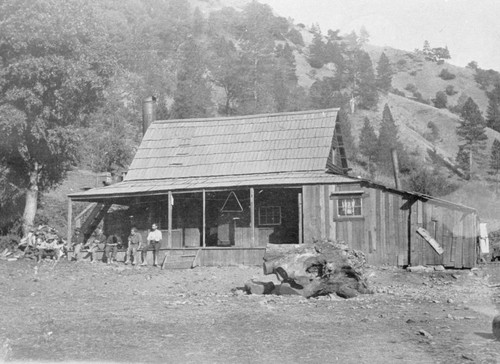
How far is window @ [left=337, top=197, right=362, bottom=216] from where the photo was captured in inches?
985

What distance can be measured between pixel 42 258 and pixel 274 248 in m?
12.5

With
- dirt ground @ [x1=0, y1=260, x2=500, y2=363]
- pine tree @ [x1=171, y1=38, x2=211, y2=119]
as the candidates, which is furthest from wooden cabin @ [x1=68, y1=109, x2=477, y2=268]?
pine tree @ [x1=171, y1=38, x2=211, y2=119]

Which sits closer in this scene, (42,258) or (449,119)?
(42,258)

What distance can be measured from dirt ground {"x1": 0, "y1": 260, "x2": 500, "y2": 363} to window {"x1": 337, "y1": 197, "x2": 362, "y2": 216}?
5759 mm

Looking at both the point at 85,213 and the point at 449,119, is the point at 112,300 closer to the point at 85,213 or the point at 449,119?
the point at 85,213

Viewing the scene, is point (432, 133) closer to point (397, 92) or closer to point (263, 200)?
point (397, 92)

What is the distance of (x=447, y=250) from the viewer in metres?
24.0

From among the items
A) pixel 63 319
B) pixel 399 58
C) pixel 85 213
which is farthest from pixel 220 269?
pixel 399 58

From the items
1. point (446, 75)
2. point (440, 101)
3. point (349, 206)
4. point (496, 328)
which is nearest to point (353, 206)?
point (349, 206)

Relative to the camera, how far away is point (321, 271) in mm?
15945

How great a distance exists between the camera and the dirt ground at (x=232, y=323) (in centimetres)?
900

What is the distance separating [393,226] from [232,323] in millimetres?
14307

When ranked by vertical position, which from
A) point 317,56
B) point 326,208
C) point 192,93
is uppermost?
point 317,56

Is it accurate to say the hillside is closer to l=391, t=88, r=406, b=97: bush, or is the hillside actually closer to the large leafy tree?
l=391, t=88, r=406, b=97: bush
